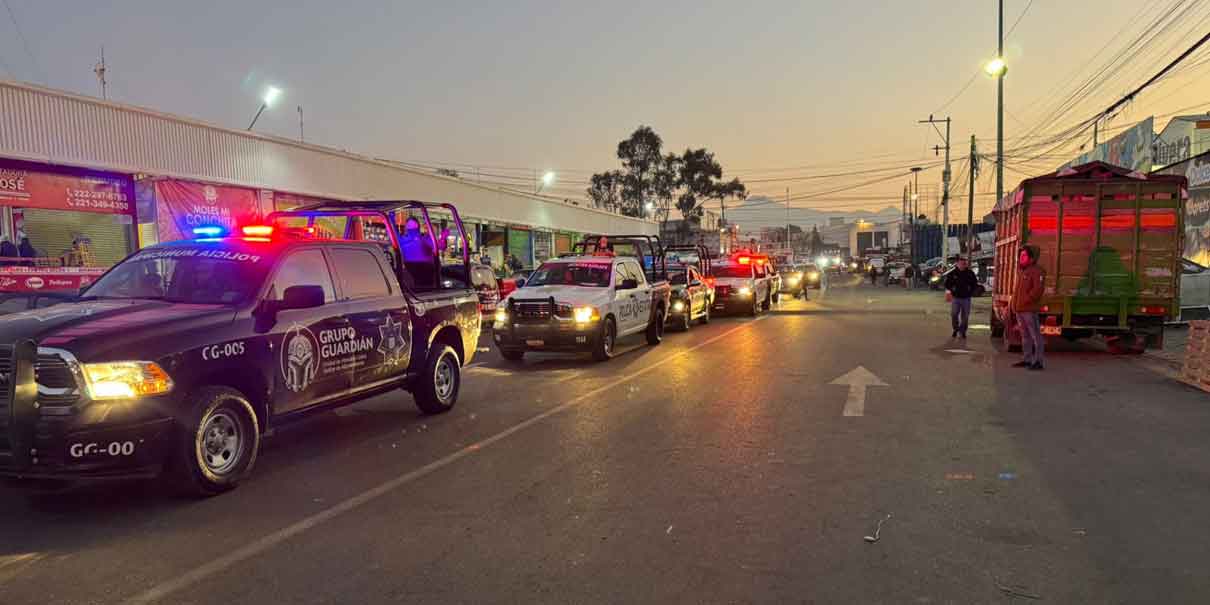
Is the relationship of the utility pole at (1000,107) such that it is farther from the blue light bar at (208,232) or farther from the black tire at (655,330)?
the blue light bar at (208,232)

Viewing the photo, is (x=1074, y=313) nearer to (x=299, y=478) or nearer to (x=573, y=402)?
(x=573, y=402)

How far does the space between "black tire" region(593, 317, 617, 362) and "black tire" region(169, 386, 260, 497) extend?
7.01 metres

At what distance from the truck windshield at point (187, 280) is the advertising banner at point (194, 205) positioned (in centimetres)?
1150

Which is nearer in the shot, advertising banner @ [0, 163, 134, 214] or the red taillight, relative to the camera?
the red taillight

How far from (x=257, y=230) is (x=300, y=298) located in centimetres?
180

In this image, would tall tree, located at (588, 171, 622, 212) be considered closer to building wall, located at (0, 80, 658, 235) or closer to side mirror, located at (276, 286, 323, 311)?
building wall, located at (0, 80, 658, 235)

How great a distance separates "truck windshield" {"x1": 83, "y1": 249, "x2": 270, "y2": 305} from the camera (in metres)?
6.09

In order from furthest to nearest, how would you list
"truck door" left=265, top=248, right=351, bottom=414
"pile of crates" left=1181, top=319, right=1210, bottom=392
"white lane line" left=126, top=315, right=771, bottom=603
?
"pile of crates" left=1181, top=319, right=1210, bottom=392 → "truck door" left=265, top=248, right=351, bottom=414 → "white lane line" left=126, top=315, right=771, bottom=603

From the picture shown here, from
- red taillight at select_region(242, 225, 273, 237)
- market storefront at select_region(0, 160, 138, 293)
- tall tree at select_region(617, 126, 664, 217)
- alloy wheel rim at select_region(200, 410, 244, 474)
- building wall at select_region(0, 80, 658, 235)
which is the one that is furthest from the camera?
tall tree at select_region(617, 126, 664, 217)

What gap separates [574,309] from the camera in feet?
40.0

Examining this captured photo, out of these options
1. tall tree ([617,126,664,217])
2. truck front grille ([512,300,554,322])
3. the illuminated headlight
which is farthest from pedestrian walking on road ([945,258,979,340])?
tall tree ([617,126,664,217])

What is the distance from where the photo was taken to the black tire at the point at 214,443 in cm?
521

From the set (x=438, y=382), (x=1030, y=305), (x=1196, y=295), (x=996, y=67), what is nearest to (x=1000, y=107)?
(x=996, y=67)

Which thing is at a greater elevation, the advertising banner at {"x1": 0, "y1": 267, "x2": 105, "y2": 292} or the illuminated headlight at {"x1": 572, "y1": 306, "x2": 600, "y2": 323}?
the advertising banner at {"x1": 0, "y1": 267, "x2": 105, "y2": 292}
